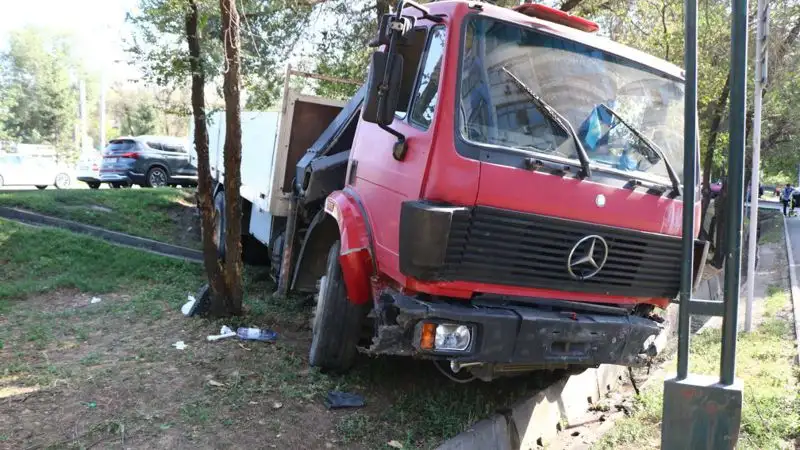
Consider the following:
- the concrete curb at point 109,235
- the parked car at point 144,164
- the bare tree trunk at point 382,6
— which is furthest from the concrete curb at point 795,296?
the parked car at point 144,164

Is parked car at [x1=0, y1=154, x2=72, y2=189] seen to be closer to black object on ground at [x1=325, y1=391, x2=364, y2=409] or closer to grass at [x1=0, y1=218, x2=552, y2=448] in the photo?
grass at [x1=0, y1=218, x2=552, y2=448]

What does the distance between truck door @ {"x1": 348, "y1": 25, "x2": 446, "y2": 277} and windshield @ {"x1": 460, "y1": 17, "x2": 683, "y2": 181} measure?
9.2 inches

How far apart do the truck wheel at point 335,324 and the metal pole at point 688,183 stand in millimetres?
2318

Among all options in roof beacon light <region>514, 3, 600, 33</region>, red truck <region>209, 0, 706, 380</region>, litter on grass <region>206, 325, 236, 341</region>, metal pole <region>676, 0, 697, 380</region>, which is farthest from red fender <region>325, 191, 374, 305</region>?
metal pole <region>676, 0, 697, 380</region>

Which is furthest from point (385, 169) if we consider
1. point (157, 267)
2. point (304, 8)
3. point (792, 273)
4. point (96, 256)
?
point (792, 273)

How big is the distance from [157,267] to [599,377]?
559 cm

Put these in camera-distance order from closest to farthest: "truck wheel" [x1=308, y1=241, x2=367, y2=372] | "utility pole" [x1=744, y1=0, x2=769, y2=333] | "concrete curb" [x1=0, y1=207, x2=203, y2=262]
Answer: "truck wheel" [x1=308, y1=241, x2=367, y2=372], "utility pole" [x1=744, y1=0, x2=769, y2=333], "concrete curb" [x1=0, y1=207, x2=203, y2=262]

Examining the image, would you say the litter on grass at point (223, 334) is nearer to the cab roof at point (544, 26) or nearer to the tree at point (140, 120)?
the cab roof at point (544, 26)

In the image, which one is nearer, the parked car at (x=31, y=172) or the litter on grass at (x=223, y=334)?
the litter on grass at (x=223, y=334)

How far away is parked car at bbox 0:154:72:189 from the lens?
20438 millimetres

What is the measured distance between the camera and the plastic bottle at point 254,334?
5.22 m

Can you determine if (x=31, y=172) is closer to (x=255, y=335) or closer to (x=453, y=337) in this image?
(x=255, y=335)

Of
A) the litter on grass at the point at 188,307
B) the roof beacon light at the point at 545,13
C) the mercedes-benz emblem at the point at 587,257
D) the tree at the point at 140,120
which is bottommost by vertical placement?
the litter on grass at the point at 188,307

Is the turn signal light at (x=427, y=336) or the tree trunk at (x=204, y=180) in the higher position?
the tree trunk at (x=204, y=180)
